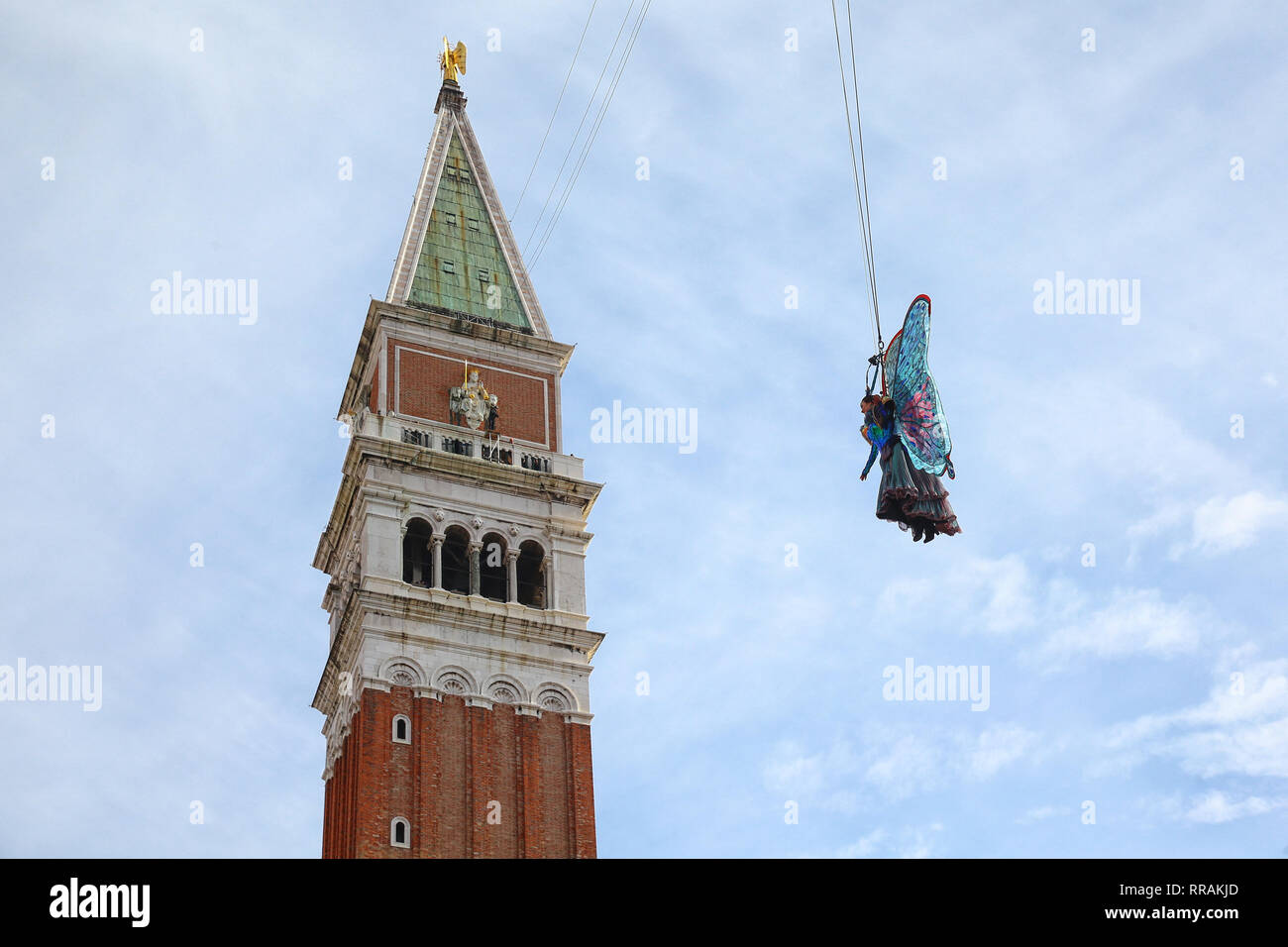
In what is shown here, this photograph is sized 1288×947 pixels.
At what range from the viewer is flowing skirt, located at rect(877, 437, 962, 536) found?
192 feet

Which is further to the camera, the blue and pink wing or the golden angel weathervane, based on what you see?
the golden angel weathervane

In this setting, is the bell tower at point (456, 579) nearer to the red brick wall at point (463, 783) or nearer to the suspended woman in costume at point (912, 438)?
the red brick wall at point (463, 783)

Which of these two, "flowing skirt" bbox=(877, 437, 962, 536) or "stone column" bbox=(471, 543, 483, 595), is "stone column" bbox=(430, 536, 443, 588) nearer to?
"stone column" bbox=(471, 543, 483, 595)

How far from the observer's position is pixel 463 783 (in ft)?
270

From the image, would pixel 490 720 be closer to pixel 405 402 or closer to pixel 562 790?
pixel 562 790

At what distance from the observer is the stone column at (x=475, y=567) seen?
87.6m

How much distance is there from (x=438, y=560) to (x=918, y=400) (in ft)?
105

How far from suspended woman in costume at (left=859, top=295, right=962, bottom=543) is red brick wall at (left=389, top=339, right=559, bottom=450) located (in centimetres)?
3431

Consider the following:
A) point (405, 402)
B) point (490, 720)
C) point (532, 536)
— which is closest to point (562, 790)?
point (490, 720)

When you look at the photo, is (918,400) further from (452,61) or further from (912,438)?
(452,61)

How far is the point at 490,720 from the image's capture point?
84500 mm

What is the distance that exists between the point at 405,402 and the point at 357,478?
15.6 ft

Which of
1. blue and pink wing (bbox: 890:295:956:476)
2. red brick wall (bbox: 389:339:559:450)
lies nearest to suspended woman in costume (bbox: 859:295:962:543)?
blue and pink wing (bbox: 890:295:956:476)
